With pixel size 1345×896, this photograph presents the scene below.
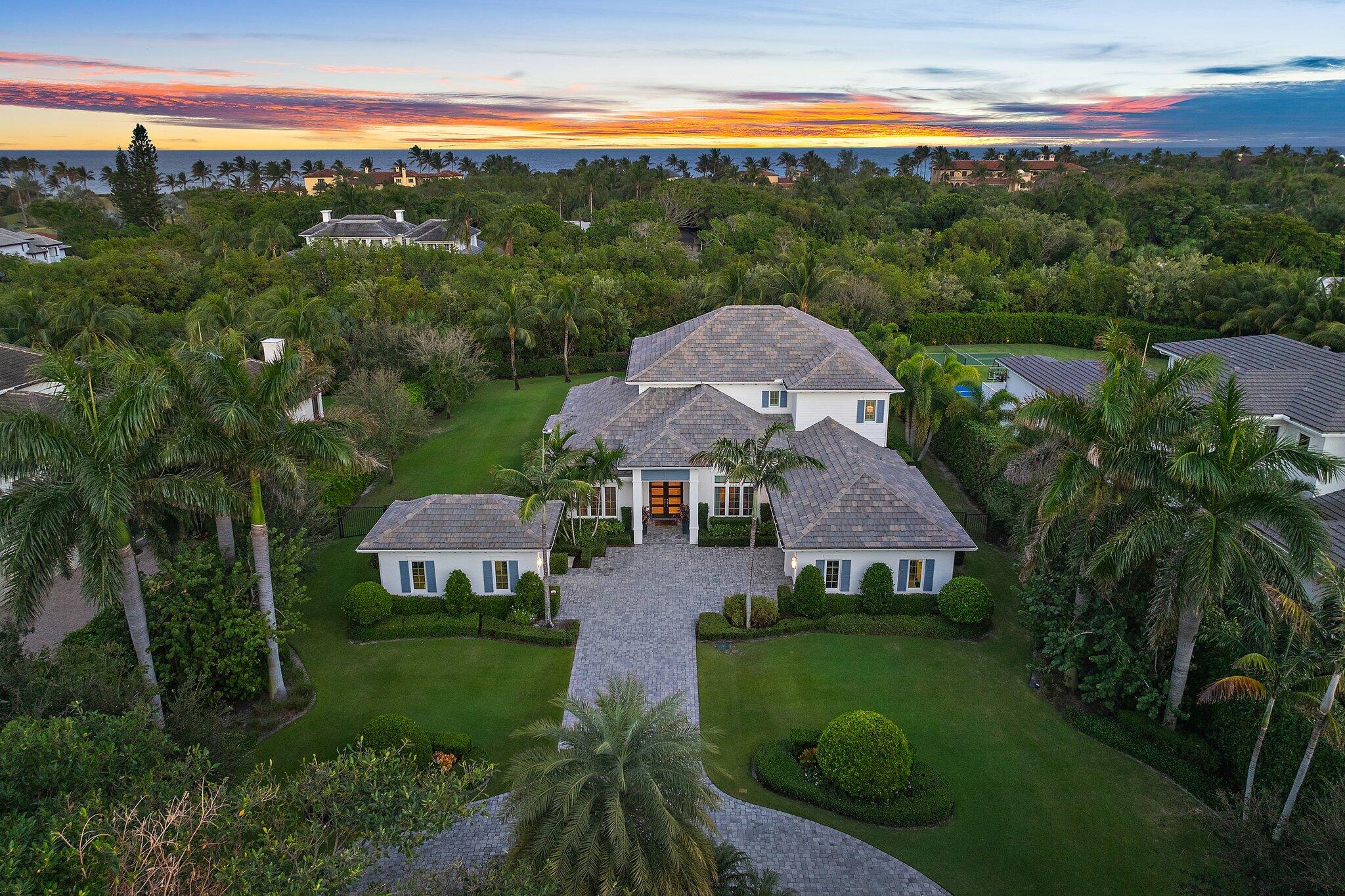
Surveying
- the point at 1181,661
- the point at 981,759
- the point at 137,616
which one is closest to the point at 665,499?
the point at 981,759

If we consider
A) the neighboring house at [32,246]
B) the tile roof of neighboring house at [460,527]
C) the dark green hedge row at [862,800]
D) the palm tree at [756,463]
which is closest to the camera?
the dark green hedge row at [862,800]

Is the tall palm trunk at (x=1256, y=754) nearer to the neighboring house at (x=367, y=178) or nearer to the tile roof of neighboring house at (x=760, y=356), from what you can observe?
the tile roof of neighboring house at (x=760, y=356)

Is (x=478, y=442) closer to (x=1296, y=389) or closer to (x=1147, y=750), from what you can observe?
(x=1147, y=750)

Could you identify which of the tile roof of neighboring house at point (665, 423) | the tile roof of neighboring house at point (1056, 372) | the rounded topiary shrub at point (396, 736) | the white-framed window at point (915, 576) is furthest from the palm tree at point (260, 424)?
the tile roof of neighboring house at point (1056, 372)

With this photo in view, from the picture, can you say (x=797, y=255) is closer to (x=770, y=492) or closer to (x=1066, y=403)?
(x=770, y=492)

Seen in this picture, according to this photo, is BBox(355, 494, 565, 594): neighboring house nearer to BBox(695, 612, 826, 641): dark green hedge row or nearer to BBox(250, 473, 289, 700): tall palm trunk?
BBox(250, 473, 289, 700): tall palm trunk

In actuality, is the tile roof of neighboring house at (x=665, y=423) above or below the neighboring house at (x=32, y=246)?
below
